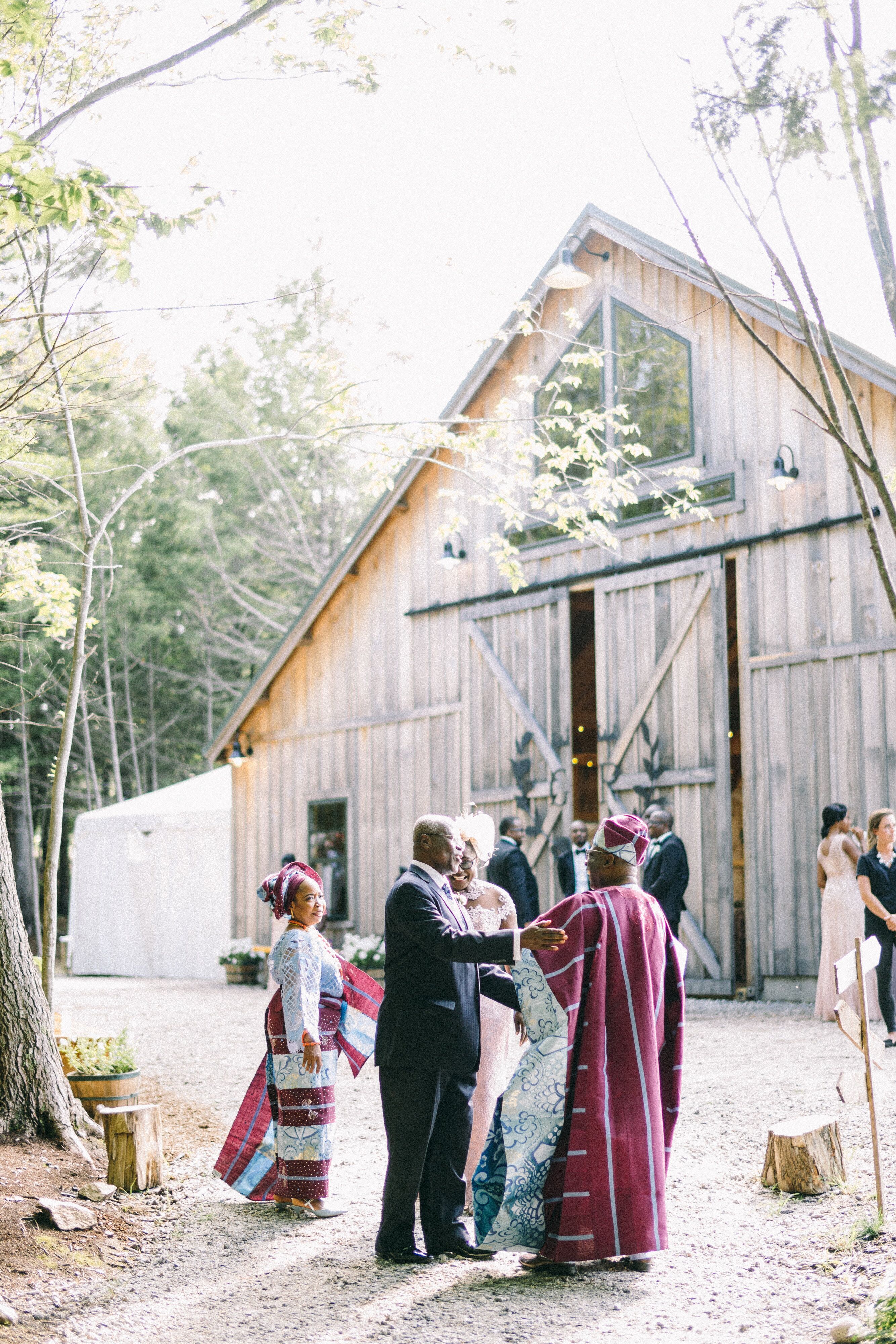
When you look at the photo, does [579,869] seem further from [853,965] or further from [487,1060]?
[853,965]

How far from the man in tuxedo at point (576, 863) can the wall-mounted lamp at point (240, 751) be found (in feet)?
21.6

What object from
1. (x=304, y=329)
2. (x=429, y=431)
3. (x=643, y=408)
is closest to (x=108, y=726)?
(x=304, y=329)

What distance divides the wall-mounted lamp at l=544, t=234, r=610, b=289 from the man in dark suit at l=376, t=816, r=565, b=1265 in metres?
9.15

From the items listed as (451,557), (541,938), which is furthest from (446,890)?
(451,557)

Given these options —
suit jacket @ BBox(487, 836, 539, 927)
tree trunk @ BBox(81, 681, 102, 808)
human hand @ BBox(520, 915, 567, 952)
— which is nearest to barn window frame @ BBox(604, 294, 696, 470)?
suit jacket @ BBox(487, 836, 539, 927)

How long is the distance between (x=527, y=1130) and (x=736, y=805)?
1039cm

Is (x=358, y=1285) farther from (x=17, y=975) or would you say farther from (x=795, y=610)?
(x=795, y=610)

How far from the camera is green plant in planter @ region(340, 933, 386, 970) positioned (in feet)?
50.3

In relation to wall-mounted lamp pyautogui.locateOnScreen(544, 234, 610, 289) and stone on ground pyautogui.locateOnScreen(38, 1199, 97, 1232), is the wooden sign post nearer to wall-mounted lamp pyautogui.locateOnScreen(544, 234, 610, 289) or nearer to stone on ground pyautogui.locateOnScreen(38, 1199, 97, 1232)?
stone on ground pyautogui.locateOnScreen(38, 1199, 97, 1232)

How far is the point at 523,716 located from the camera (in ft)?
46.7

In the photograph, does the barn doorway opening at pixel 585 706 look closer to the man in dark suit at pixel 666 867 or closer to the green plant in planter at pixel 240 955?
the man in dark suit at pixel 666 867

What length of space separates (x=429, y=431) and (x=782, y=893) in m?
5.00

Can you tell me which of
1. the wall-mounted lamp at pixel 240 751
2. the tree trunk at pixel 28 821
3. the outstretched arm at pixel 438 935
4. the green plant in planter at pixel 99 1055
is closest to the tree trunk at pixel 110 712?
the tree trunk at pixel 28 821

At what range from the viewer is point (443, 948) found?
483 centimetres
